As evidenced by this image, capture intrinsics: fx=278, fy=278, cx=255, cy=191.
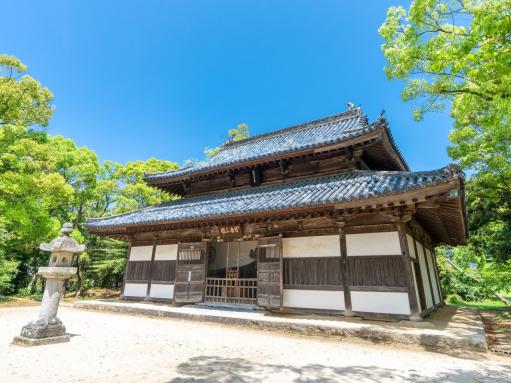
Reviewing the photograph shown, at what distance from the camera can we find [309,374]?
13.7 ft

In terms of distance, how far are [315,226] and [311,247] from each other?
0.67 m

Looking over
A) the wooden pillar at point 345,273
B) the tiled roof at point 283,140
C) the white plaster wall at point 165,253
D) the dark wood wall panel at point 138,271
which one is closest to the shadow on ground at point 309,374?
the wooden pillar at point 345,273

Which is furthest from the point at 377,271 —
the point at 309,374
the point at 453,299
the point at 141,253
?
the point at 453,299

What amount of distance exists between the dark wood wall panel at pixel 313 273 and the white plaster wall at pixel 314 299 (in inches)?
6.7

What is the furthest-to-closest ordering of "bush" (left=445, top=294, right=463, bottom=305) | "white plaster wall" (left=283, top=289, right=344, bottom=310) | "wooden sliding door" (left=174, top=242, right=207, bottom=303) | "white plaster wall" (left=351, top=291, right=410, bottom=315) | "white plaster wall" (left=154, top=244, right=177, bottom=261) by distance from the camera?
"bush" (left=445, top=294, right=463, bottom=305), "white plaster wall" (left=154, top=244, right=177, bottom=261), "wooden sliding door" (left=174, top=242, right=207, bottom=303), "white plaster wall" (left=283, top=289, right=344, bottom=310), "white plaster wall" (left=351, top=291, right=410, bottom=315)

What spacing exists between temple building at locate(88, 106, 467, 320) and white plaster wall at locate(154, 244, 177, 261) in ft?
0.14

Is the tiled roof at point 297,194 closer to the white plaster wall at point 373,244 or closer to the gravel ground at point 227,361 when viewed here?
the white plaster wall at point 373,244

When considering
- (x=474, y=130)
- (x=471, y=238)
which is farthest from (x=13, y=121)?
(x=471, y=238)

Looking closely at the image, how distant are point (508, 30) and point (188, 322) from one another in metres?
10.2

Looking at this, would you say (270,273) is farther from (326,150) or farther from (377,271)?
(326,150)

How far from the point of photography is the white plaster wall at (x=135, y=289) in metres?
11.8

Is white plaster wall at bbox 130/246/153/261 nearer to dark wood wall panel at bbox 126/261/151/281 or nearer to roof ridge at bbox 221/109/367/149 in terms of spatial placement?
dark wood wall panel at bbox 126/261/151/281

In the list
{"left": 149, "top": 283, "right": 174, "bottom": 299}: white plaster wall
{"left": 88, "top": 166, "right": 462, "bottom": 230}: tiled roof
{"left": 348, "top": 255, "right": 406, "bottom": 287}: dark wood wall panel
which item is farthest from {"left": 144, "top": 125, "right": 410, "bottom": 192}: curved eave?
{"left": 149, "top": 283, "right": 174, "bottom": 299}: white plaster wall

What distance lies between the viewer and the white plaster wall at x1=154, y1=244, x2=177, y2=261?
450 inches
